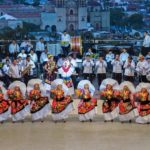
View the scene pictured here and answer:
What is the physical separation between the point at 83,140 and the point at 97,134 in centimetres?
64

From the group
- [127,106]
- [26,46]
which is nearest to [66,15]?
[26,46]

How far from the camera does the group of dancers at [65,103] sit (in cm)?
1380

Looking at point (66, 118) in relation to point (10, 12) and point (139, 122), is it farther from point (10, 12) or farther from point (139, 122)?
point (10, 12)

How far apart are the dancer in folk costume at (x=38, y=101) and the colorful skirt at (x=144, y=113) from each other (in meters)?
2.19

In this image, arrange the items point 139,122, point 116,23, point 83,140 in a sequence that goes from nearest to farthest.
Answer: point 83,140
point 139,122
point 116,23

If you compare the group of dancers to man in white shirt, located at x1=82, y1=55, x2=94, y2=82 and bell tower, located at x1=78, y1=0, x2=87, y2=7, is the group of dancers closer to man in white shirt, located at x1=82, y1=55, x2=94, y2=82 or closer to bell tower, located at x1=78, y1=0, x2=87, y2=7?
man in white shirt, located at x1=82, y1=55, x2=94, y2=82

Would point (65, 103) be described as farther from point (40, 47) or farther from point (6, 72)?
point (40, 47)

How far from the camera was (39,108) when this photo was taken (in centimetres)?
1392

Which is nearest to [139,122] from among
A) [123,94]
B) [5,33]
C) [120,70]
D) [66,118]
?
[123,94]

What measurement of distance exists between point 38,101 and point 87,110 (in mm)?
1181

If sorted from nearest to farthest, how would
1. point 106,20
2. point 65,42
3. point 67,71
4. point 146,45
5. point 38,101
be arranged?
point 38,101
point 67,71
point 146,45
point 65,42
point 106,20

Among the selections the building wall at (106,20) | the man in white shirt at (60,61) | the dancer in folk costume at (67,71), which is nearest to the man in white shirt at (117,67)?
the dancer in folk costume at (67,71)

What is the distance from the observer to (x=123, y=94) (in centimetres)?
1380

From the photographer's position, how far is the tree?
30.4 metres
